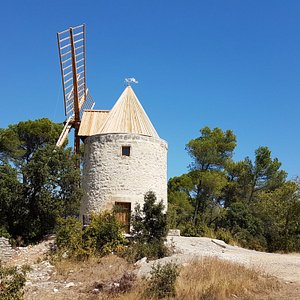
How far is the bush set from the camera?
812 centimetres

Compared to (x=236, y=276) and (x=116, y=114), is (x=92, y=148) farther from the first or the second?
(x=236, y=276)

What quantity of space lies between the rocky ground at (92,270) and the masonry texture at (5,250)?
222mm

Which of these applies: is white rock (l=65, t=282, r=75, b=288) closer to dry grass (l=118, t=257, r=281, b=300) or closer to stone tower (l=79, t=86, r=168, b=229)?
dry grass (l=118, t=257, r=281, b=300)

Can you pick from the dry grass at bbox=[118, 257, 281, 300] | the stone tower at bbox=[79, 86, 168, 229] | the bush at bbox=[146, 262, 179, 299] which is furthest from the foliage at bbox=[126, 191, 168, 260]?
the bush at bbox=[146, 262, 179, 299]

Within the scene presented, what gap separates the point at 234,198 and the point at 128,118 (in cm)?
1303

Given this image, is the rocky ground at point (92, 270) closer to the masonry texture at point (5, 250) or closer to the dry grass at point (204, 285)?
the dry grass at point (204, 285)

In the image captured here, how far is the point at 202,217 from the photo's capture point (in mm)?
24766

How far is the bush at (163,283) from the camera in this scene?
26.6 feet

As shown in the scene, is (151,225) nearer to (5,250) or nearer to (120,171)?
(120,171)

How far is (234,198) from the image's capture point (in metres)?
27.0

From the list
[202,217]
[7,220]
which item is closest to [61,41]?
[7,220]

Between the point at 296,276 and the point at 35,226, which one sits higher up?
the point at 35,226

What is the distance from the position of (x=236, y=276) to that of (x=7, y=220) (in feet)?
34.9

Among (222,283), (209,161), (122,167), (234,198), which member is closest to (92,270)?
(222,283)
